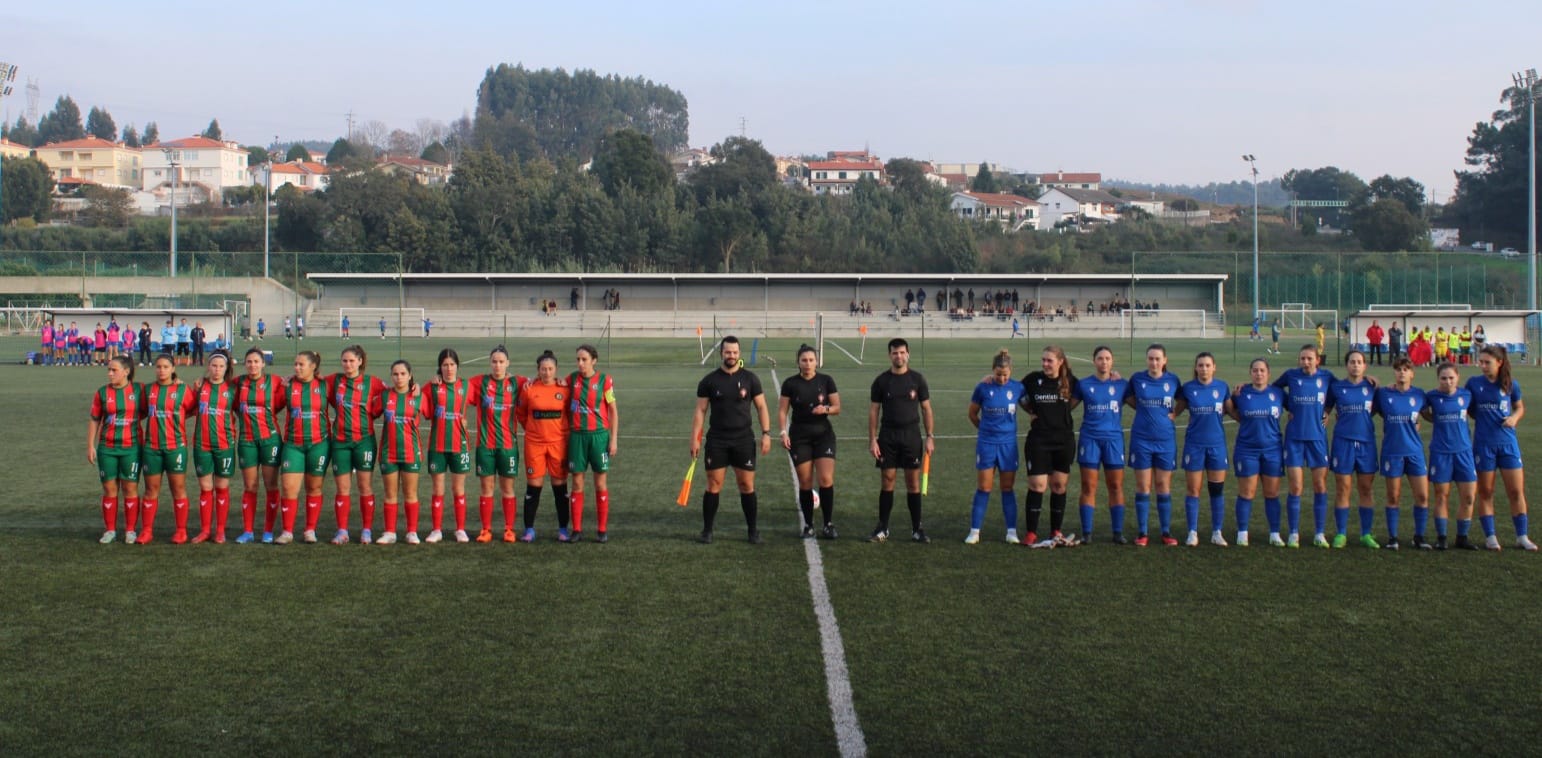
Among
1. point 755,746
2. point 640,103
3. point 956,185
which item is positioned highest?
point 640,103

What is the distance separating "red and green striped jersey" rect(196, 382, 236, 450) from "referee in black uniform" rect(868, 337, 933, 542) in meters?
5.05

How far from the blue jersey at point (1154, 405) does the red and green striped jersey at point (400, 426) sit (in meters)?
5.59

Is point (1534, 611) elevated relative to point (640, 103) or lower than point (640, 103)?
lower

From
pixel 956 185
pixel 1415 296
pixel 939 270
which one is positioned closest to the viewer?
pixel 1415 296

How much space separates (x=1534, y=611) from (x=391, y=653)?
6817mm

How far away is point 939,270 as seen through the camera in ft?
277

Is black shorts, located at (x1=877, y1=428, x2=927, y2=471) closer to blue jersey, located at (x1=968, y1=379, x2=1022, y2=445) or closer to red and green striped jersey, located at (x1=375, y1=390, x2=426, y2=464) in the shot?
blue jersey, located at (x1=968, y1=379, x2=1022, y2=445)

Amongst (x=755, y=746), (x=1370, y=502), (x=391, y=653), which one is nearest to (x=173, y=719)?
(x=391, y=653)

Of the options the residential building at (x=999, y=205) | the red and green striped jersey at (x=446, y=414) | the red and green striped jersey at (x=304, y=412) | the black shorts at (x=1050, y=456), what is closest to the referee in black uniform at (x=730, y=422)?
the red and green striped jersey at (x=446, y=414)

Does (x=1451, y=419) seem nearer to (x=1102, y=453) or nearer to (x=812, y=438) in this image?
(x=1102, y=453)

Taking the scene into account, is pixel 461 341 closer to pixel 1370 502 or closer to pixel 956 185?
pixel 1370 502

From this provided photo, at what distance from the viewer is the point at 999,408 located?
9.94 meters

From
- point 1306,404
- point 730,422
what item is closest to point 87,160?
point 730,422

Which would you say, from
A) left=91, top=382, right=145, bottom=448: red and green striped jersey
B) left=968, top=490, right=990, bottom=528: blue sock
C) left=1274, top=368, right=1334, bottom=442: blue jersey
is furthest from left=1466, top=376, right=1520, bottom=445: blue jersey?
left=91, top=382, right=145, bottom=448: red and green striped jersey
